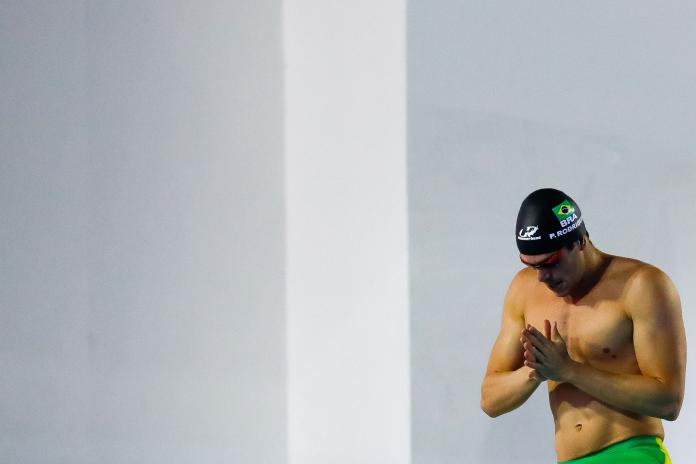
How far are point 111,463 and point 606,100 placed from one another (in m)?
2.77

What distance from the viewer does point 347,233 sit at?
4.88m

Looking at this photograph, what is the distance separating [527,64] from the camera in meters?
4.72

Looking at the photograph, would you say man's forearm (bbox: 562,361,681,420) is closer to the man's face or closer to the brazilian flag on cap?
the man's face

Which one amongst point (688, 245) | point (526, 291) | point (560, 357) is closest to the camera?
point (560, 357)

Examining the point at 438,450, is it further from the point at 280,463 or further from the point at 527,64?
the point at 527,64

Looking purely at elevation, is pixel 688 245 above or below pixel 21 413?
above

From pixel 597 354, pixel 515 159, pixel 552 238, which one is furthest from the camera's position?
pixel 515 159

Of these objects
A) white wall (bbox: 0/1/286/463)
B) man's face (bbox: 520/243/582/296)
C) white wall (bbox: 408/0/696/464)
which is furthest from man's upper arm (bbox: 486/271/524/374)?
white wall (bbox: 0/1/286/463)

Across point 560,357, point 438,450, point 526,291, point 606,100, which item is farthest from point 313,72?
point 560,357

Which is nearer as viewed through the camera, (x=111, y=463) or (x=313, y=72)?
(x=111, y=463)

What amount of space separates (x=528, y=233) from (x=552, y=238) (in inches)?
2.7

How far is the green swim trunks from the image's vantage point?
2.94m

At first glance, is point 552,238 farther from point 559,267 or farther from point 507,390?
point 507,390

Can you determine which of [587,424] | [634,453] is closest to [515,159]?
Answer: [587,424]
